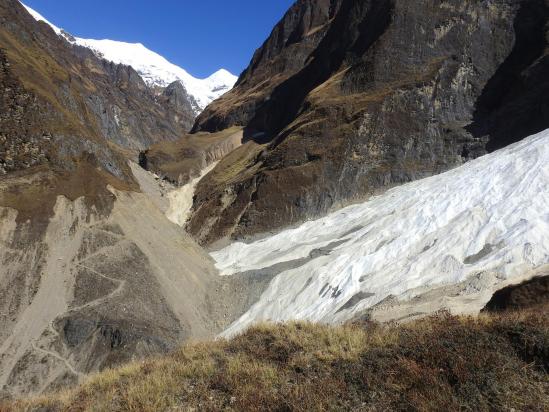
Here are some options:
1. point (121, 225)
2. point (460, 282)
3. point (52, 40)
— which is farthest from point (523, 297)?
point (52, 40)

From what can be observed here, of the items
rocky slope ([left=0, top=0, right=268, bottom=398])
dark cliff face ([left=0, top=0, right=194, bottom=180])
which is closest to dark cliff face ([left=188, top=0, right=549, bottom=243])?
rocky slope ([left=0, top=0, right=268, bottom=398])

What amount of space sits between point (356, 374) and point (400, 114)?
44.6 m

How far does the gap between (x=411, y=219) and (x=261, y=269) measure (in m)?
10.6

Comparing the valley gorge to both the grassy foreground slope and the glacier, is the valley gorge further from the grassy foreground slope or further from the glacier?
the grassy foreground slope

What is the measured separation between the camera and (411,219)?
28.3m

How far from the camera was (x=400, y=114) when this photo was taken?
48031 mm

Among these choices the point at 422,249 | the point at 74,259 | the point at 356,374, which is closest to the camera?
the point at 356,374

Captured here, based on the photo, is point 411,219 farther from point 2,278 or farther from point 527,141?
point 2,278

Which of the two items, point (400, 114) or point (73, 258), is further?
point (400, 114)

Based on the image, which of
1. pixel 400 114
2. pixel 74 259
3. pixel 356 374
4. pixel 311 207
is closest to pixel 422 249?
pixel 74 259

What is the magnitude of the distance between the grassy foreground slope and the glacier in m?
7.33

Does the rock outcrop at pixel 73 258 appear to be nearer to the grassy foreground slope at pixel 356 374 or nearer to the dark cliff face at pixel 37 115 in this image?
the dark cliff face at pixel 37 115

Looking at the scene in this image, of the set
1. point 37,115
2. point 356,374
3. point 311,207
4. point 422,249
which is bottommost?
point 422,249

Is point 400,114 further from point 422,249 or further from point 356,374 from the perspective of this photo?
point 356,374
